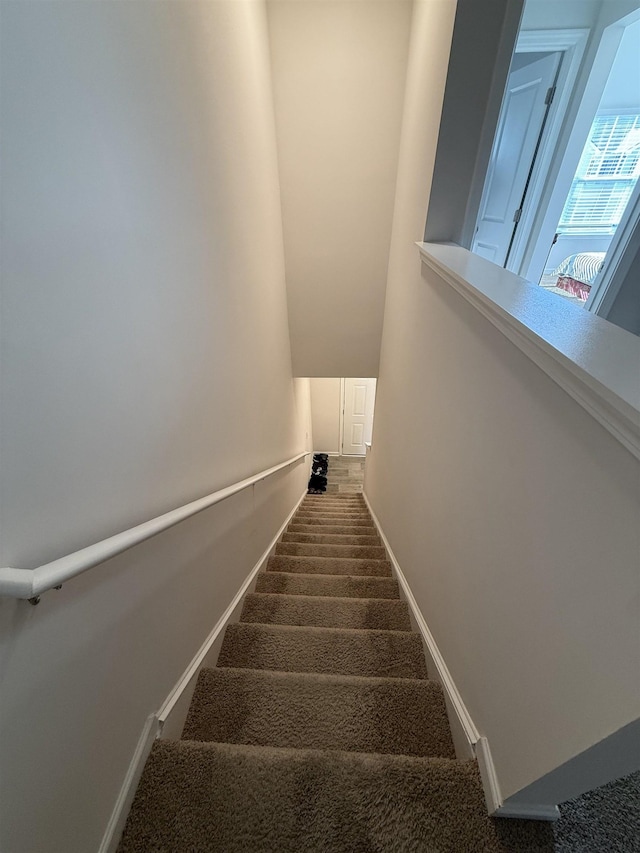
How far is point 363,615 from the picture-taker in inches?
64.0

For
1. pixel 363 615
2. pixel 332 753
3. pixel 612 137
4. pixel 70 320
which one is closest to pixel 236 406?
pixel 70 320

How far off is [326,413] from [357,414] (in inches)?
22.8

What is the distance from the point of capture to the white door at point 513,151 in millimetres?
2090

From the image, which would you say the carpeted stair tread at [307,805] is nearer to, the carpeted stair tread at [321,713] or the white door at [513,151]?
the carpeted stair tread at [321,713]

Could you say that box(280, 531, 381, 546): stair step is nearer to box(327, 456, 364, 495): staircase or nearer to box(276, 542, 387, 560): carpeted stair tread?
box(276, 542, 387, 560): carpeted stair tread

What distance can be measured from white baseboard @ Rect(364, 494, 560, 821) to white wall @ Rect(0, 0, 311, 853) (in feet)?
2.79

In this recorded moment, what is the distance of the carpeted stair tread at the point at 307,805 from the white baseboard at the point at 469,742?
0.03 metres

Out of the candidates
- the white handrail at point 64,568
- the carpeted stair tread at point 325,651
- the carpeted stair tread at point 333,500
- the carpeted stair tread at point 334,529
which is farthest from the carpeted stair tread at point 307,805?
the carpeted stair tread at point 333,500

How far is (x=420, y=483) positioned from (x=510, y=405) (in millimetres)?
871

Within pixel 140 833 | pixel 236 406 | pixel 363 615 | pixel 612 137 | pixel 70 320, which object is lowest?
pixel 363 615

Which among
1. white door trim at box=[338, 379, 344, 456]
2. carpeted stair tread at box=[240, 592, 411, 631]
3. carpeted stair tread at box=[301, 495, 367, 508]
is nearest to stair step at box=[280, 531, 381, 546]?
carpeted stair tread at box=[240, 592, 411, 631]

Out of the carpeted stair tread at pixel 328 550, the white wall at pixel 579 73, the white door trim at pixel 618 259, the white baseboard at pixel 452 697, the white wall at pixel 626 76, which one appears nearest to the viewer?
the white baseboard at pixel 452 697

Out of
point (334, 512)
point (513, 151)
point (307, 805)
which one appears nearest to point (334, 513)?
point (334, 512)

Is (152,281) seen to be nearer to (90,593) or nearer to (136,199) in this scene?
(136,199)
